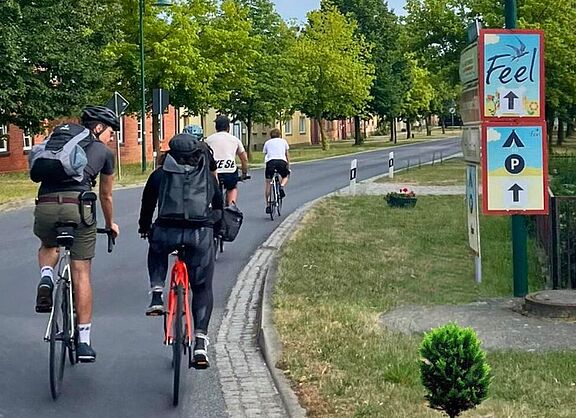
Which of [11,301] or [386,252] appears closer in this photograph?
[11,301]

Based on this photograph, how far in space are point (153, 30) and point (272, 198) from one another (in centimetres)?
1925

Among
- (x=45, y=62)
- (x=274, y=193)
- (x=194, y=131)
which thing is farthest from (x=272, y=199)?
(x=194, y=131)

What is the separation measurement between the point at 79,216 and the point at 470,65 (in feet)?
15.7

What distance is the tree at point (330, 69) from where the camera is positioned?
59312 millimetres

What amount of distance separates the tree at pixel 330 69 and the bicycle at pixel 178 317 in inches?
1997

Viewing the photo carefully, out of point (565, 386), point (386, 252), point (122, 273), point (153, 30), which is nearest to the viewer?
point (565, 386)

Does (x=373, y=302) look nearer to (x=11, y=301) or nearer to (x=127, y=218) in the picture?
(x=11, y=301)

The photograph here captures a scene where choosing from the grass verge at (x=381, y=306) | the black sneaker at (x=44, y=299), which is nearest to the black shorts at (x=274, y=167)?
the grass verge at (x=381, y=306)

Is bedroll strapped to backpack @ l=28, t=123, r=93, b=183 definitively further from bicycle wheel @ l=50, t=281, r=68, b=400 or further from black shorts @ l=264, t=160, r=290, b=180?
black shorts @ l=264, t=160, r=290, b=180

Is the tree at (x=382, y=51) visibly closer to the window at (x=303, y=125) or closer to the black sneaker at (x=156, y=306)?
the window at (x=303, y=125)

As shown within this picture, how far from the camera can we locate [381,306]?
29.9 feet

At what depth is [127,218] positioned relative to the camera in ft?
60.8

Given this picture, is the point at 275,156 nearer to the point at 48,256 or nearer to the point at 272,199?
the point at 272,199

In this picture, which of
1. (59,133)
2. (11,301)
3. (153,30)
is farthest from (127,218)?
(153,30)
